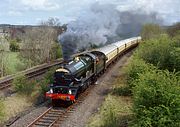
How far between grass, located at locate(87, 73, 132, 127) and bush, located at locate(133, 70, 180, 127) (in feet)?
5.61

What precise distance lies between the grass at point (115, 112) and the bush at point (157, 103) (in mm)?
1711

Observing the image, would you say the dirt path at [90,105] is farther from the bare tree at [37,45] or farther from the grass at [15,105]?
the bare tree at [37,45]

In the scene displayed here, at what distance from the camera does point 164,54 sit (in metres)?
26.8

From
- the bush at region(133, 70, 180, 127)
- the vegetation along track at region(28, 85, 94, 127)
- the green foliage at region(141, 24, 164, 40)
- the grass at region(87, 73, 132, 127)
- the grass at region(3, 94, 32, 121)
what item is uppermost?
the green foliage at region(141, 24, 164, 40)

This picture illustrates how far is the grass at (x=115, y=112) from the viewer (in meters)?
16.3

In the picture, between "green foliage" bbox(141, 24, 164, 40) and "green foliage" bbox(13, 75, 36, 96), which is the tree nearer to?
"green foliage" bbox(13, 75, 36, 96)

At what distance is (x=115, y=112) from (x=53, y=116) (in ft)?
12.9

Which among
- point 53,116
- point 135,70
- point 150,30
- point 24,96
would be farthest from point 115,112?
point 150,30

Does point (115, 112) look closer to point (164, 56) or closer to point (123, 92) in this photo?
point (123, 92)

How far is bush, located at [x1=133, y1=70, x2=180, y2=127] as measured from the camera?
1277 cm

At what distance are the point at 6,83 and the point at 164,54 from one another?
55.3 ft

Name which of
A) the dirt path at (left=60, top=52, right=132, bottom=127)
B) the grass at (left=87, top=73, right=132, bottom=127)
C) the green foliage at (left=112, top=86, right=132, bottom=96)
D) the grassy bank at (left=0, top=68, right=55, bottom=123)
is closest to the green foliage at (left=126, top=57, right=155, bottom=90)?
the green foliage at (left=112, top=86, right=132, bottom=96)

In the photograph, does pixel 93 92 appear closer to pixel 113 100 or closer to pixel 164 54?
pixel 113 100

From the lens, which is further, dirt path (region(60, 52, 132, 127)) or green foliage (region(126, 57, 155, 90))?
green foliage (region(126, 57, 155, 90))
